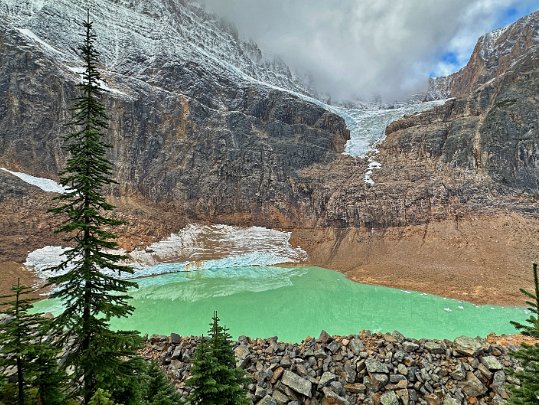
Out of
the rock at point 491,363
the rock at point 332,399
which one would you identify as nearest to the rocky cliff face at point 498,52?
the rock at point 491,363

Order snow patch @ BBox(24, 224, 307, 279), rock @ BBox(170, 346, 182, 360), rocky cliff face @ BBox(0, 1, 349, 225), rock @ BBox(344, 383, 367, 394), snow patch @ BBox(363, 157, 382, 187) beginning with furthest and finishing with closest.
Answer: snow patch @ BBox(363, 157, 382, 187), rocky cliff face @ BBox(0, 1, 349, 225), snow patch @ BBox(24, 224, 307, 279), rock @ BBox(170, 346, 182, 360), rock @ BBox(344, 383, 367, 394)

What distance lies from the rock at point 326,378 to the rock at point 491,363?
4.11m

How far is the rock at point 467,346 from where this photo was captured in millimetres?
8812

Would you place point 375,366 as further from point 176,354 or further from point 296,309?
point 296,309

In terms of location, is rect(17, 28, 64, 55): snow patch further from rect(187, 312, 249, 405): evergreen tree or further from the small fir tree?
rect(187, 312, 249, 405): evergreen tree

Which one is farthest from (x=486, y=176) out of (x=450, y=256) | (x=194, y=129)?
(x=194, y=129)

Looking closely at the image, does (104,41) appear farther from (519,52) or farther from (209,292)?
(519,52)

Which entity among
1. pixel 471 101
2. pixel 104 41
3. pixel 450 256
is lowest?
pixel 450 256

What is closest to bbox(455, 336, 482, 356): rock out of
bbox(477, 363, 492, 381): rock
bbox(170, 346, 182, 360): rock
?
bbox(477, 363, 492, 381): rock

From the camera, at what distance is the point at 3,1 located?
6581cm

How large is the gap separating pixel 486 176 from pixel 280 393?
54832 mm

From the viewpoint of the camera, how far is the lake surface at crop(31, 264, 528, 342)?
20.7 m

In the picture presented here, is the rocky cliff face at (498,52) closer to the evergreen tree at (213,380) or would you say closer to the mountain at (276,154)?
the mountain at (276,154)

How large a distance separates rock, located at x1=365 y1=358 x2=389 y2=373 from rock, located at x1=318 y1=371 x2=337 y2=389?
95 cm
